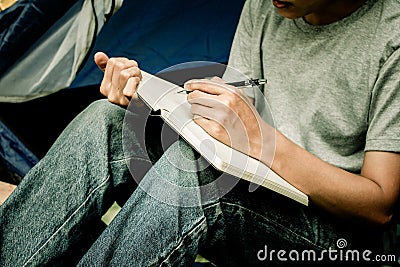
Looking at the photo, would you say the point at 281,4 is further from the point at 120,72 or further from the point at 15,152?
the point at 15,152

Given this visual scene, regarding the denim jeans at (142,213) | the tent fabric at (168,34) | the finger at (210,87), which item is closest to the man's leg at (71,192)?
the denim jeans at (142,213)

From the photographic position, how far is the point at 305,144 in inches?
36.9

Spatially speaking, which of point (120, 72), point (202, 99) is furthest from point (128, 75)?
point (202, 99)

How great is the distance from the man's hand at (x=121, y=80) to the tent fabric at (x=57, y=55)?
12.9 inches

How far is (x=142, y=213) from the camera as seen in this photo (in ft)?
2.41

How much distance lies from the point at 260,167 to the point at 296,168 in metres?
0.07

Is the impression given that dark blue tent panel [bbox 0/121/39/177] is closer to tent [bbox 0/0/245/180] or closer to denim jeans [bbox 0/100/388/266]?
tent [bbox 0/0/245/180]

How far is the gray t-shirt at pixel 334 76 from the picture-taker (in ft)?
2.68

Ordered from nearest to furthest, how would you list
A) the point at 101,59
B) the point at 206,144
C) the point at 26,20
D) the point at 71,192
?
the point at 206,144 < the point at 71,192 < the point at 101,59 < the point at 26,20

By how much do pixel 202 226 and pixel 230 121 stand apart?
0.50 ft

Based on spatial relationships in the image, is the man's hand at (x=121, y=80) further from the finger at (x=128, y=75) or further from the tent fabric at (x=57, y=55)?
the tent fabric at (x=57, y=55)

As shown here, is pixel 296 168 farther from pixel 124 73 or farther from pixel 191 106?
pixel 124 73

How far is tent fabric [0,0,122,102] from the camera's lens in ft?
3.99

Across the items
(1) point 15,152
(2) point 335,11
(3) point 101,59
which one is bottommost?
(1) point 15,152
